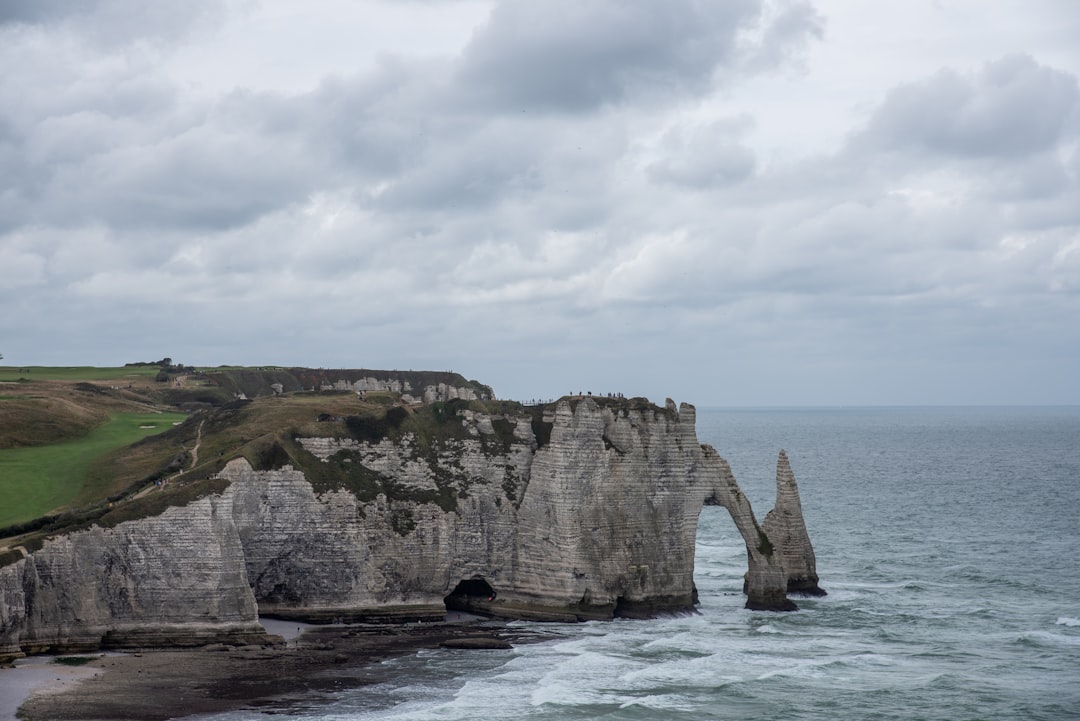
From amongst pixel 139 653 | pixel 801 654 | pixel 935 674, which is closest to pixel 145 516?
pixel 139 653

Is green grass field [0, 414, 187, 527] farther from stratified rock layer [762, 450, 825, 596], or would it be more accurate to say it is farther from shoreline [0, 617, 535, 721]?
stratified rock layer [762, 450, 825, 596]

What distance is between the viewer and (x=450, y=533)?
6156cm

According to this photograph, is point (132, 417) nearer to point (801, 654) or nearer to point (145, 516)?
point (145, 516)

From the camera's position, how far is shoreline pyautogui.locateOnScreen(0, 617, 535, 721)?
4281 centimetres

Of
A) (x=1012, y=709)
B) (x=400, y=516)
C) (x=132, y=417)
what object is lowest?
(x=1012, y=709)

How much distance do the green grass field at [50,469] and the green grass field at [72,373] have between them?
28.9 meters

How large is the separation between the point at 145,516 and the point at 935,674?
37101 mm

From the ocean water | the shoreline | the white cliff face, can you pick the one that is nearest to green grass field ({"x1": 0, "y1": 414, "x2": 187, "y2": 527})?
the white cliff face

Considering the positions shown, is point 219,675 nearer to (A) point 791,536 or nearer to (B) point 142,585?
(B) point 142,585

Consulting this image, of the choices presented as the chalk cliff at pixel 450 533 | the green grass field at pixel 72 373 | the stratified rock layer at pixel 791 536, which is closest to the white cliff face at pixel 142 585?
the chalk cliff at pixel 450 533

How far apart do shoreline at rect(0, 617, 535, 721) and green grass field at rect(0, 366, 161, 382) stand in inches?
2389

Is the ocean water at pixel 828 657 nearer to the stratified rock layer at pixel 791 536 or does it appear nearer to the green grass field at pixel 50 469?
the stratified rock layer at pixel 791 536

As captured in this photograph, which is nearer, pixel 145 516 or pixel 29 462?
pixel 145 516

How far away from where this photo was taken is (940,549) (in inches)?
3410
